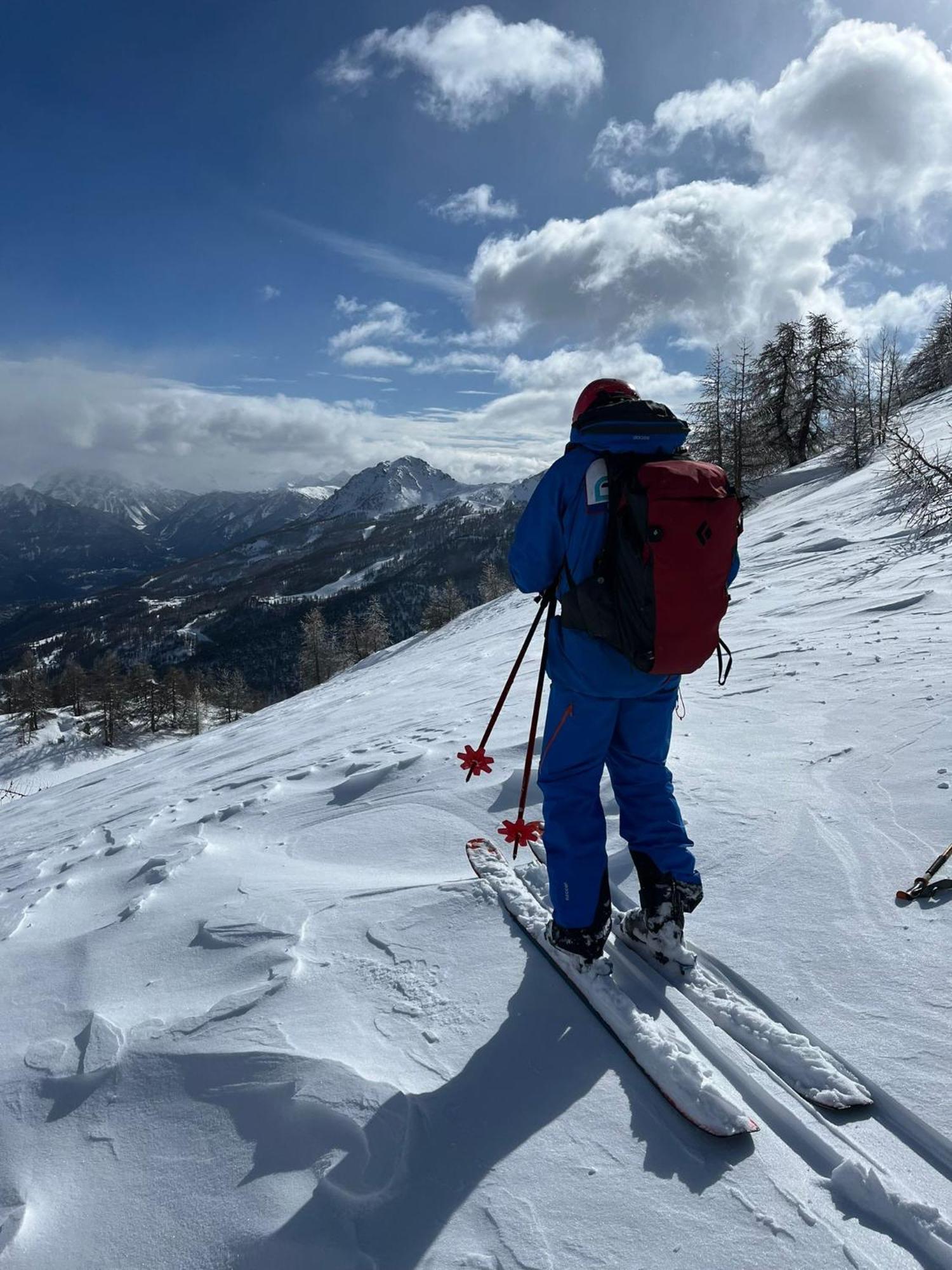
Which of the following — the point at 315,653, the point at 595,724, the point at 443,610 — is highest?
the point at 595,724

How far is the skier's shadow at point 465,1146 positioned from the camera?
1675 millimetres

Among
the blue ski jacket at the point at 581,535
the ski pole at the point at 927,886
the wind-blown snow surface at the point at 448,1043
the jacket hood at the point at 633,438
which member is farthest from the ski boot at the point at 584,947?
the jacket hood at the point at 633,438

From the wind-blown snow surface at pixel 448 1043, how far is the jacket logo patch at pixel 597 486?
198 cm

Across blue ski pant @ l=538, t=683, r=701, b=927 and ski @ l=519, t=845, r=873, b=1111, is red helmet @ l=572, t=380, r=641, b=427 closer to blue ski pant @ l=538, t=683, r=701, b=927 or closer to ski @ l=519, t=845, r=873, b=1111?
blue ski pant @ l=538, t=683, r=701, b=927

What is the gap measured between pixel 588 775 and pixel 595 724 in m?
0.21

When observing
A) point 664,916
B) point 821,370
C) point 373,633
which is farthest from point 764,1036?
point 373,633

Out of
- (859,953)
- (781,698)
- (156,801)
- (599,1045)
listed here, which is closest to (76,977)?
(599,1045)

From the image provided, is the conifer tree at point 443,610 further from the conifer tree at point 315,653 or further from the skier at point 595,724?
the skier at point 595,724

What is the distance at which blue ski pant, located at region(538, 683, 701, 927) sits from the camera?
2602 mm

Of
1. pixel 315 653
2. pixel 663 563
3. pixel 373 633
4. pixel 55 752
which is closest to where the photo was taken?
pixel 663 563

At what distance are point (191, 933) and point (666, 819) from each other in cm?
251

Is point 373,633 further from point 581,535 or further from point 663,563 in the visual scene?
point 663,563

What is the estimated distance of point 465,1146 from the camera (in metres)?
1.94

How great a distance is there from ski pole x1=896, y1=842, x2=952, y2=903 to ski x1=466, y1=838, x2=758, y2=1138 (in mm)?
1340
